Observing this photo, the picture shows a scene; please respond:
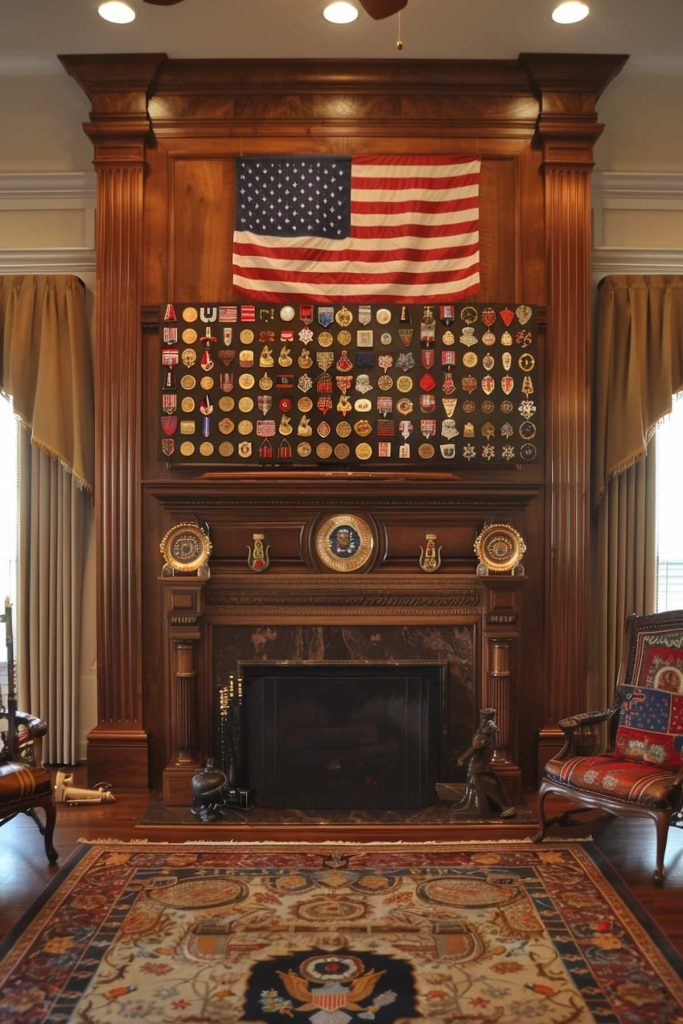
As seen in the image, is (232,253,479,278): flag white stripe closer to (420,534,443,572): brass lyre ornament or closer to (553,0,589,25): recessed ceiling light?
(553,0,589,25): recessed ceiling light

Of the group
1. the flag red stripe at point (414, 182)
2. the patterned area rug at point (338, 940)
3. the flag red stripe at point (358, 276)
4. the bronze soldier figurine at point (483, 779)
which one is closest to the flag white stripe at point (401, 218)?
the flag red stripe at point (414, 182)

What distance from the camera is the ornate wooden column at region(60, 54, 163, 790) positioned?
5512 mm

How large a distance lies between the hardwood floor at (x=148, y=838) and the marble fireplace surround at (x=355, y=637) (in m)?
0.56

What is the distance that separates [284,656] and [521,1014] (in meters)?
2.72

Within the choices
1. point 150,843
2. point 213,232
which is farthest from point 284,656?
point 213,232

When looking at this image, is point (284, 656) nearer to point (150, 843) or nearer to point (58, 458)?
point (150, 843)

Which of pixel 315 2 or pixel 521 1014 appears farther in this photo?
pixel 315 2

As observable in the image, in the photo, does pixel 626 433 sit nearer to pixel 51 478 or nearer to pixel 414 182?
pixel 414 182

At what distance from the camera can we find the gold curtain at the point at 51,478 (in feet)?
18.9

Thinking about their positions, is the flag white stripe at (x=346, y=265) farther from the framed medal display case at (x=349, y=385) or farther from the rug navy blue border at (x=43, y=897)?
the rug navy blue border at (x=43, y=897)

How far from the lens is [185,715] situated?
5320 millimetres

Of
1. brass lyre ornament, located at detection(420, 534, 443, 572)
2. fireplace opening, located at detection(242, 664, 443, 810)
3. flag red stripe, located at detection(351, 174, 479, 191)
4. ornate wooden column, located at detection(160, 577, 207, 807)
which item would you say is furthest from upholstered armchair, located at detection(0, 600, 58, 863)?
flag red stripe, located at detection(351, 174, 479, 191)

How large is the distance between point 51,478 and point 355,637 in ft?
6.94

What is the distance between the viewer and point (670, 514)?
20.0ft
